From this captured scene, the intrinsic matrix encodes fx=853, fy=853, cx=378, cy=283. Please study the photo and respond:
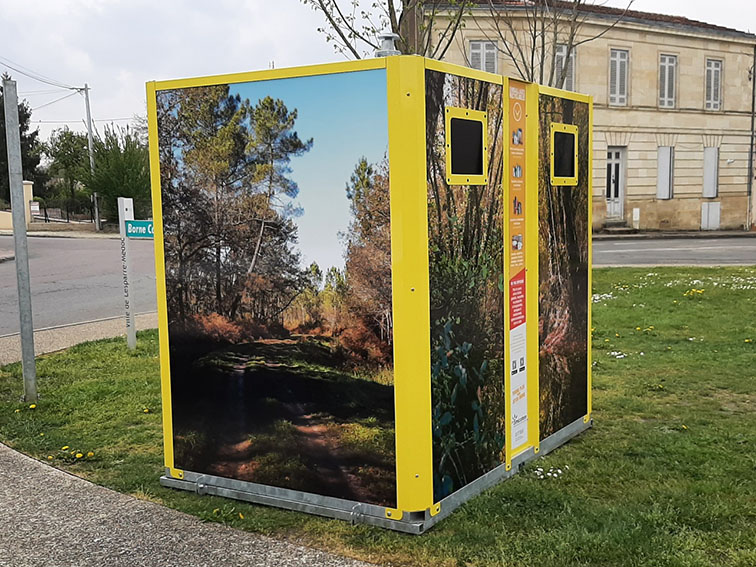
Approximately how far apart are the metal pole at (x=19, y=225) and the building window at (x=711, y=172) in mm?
36035

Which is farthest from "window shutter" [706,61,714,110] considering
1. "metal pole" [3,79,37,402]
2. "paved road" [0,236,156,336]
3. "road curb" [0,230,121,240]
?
"metal pole" [3,79,37,402]

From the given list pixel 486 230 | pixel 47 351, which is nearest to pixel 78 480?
pixel 486 230

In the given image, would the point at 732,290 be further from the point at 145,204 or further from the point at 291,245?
the point at 145,204

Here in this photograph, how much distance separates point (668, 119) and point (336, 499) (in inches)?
1396

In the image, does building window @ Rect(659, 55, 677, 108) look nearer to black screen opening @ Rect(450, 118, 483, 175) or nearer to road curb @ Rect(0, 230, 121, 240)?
road curb @ Rect(0, 230, 121, 240)

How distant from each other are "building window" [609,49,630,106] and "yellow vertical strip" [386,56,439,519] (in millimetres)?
32996

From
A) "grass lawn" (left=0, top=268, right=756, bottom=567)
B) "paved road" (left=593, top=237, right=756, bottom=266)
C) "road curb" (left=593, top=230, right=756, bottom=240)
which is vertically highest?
"grass lawn" (left=0, top=268, right=756, bottom=567)

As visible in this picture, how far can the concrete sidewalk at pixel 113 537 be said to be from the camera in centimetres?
387

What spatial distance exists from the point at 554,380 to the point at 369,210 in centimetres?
203

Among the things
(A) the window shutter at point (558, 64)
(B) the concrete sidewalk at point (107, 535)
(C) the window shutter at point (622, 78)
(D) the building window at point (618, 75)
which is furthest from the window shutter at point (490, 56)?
(B) the concrete sidewalk at point (107, 535)

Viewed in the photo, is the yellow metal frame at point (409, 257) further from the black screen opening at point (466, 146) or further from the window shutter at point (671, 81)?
the window shutter at point (671, 81)

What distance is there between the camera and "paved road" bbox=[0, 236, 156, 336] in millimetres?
13492

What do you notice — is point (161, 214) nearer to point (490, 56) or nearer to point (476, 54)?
point (476, 54)

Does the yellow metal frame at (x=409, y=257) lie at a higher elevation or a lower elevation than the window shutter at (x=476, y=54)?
lower
